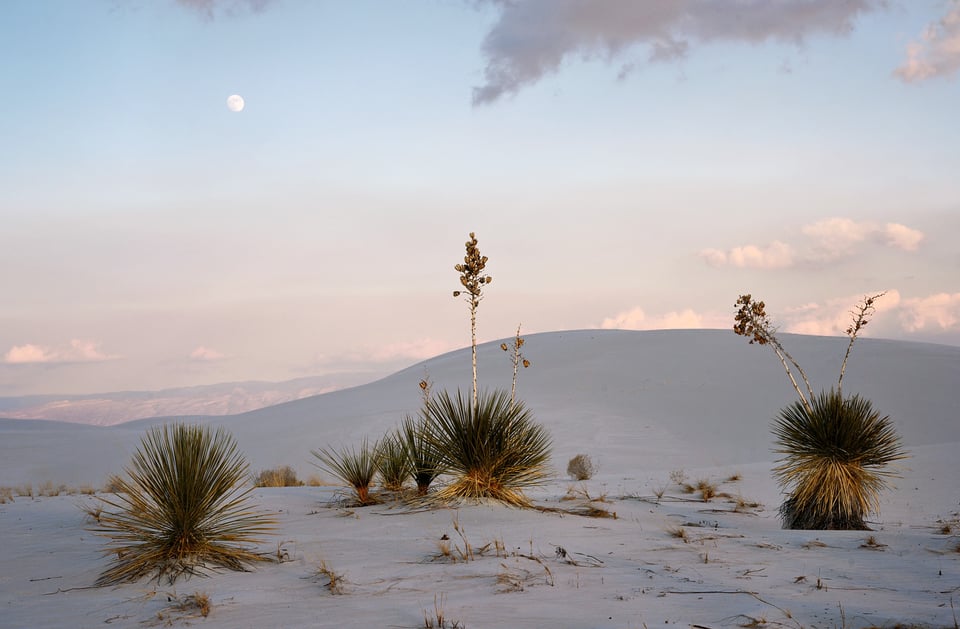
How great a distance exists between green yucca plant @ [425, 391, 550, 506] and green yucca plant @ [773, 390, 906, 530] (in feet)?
10.1

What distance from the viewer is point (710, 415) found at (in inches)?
1122

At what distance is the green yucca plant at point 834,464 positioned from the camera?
9008 millimetres

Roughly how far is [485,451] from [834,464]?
159 inches

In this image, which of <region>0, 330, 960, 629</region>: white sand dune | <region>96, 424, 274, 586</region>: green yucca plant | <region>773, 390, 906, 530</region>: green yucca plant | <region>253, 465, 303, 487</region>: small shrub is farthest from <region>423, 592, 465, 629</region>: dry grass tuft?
<region>253, 465, 303, 487</region>: small shrub

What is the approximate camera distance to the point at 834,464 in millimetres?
9203

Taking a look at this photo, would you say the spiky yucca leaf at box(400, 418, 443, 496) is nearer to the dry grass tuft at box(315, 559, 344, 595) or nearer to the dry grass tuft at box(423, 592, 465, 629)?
the dry grass tuft at box(315, 559, 344, 595)

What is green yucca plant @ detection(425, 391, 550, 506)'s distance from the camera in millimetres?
8375

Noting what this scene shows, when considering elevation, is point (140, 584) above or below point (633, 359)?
below

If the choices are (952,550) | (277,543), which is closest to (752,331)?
(952,550)

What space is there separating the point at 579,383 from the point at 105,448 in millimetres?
18784

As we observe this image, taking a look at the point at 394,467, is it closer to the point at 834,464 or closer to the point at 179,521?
the point at 179,521

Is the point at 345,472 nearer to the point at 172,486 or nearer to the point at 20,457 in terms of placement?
the point at 172,486

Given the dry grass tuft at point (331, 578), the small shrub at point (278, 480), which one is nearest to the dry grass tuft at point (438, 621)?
the dry grass tuft at point (331, 578)

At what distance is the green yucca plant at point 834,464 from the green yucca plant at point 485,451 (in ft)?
10.1
